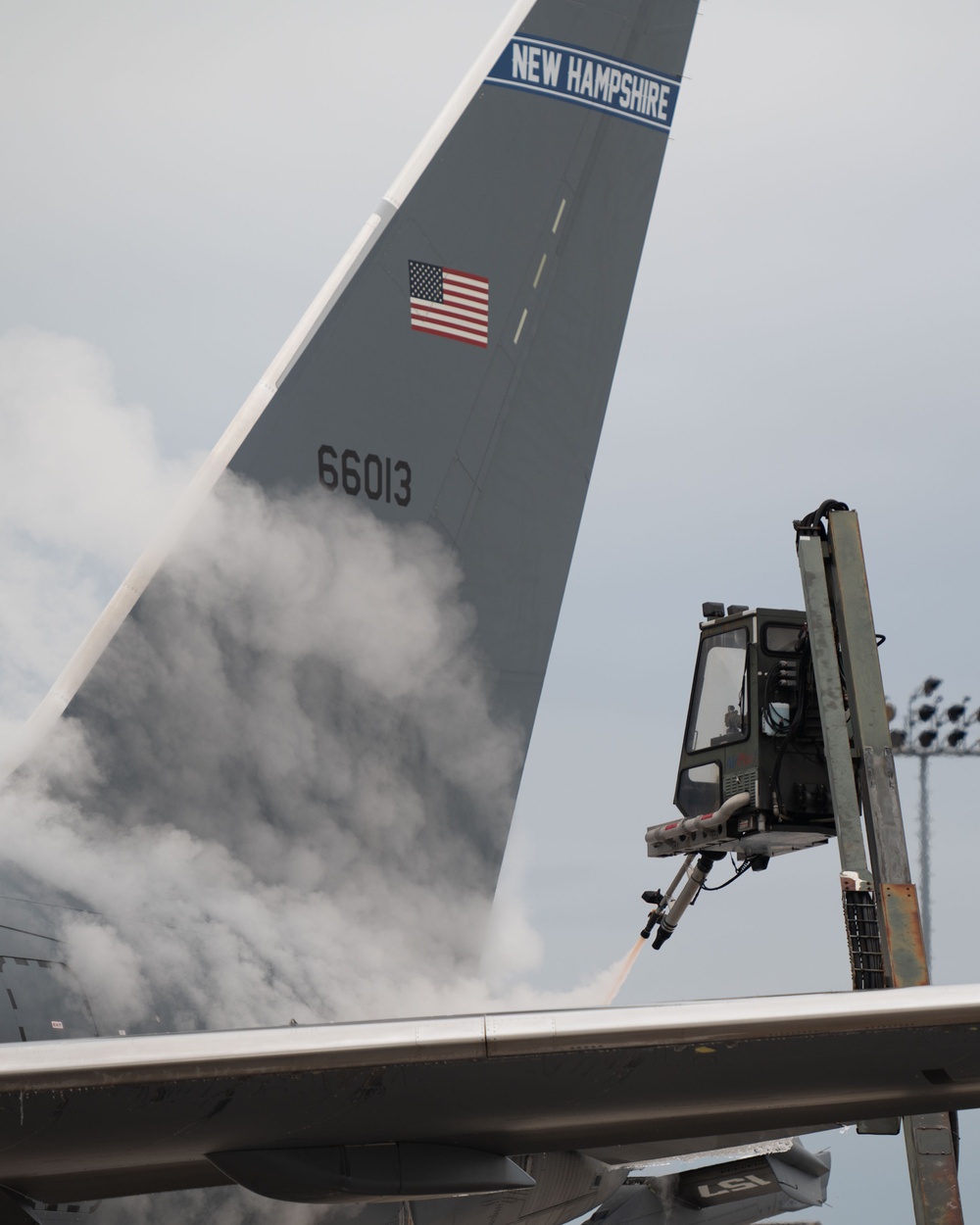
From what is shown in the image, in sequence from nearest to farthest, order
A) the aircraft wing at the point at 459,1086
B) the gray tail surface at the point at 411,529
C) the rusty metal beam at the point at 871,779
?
the aircraft wing at the point at 459,1086 < the rusty metal beam at the point at 871,779 < the gray tail surface at the point at 411,529

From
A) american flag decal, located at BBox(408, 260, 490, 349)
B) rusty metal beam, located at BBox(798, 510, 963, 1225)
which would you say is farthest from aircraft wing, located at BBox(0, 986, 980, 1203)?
american flag decal, located at BBox(408, 260, 490, 349)

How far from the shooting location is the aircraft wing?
3.66 metres

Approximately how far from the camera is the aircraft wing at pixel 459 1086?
12.0 ft

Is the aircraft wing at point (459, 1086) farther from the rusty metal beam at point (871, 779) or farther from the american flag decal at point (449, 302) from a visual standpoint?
the american flag decal at point (449, 302)

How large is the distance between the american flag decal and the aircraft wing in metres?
5.30

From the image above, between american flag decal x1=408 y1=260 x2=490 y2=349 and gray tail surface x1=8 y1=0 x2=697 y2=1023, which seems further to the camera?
american flag decal x1=408 y1=260 x2=490 y2=349

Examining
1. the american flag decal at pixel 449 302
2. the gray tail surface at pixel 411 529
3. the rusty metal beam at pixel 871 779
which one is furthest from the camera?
the american flag decal at pixel 449 302

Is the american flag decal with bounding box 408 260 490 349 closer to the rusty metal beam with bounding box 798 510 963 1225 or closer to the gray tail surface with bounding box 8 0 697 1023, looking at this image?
the gray tail surface with bounding box 8 0 697 1023

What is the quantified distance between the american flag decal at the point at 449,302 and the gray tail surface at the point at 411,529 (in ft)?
0.05

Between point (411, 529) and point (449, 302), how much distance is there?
1.50 meters

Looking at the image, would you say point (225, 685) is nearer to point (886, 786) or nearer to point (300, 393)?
point (300, 393)

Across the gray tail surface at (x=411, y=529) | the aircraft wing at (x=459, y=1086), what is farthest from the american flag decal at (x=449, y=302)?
the aircraft wing at (x=459, y=1086)

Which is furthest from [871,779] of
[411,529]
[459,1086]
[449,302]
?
[459,1086]

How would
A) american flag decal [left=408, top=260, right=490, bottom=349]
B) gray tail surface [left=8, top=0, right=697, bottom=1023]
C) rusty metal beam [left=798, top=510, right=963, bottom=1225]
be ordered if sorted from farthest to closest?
1. american flag decal [left=408, top=260, right=490, bottom=349]
2. gray tail surface [left=8, top=0, right=697, bottom=1023]
3. rusty metal beam [left=798, top=510, right=963, bottom=1225]
